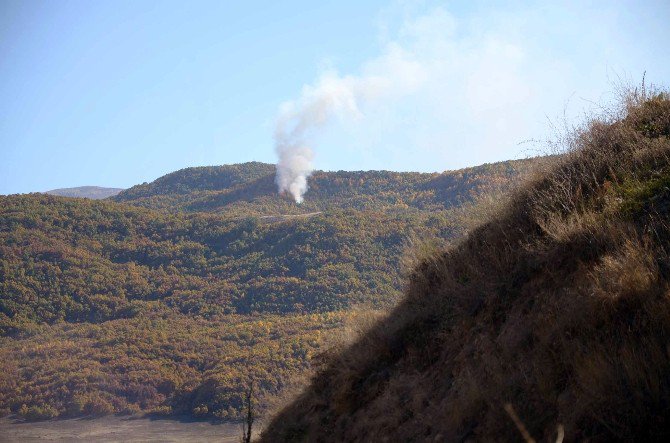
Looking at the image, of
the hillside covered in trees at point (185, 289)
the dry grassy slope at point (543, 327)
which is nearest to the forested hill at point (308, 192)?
the hillside covered in trees at point (185, 289)

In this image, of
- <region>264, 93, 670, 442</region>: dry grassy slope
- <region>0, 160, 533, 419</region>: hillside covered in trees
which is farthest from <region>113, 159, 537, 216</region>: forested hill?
<region>264, 93, 670, 442</region>: dry grassy slope

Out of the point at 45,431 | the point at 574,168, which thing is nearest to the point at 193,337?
the point at 45,431

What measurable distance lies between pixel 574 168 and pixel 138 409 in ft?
110

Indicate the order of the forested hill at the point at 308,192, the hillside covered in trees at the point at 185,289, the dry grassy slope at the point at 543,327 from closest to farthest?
the dry grassy slope at the point at 543,327
the hillside covered in trees at the point at 185,289
the forested hill at the point at 308,192

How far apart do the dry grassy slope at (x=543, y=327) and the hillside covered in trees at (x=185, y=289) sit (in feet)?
6.26

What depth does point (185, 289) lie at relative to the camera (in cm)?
6538

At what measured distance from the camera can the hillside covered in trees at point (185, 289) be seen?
3556 centimetres

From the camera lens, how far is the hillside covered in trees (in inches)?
1400

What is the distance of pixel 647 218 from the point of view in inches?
242

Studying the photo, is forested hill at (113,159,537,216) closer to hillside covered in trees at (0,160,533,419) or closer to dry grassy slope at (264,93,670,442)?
hillside covered in trees at (0,160,533,419)

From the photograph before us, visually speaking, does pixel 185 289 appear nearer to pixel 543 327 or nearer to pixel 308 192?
pixel 308 192

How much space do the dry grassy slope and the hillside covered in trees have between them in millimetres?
1908

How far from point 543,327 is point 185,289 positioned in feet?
207

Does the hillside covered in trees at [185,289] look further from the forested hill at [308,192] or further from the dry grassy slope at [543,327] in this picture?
the dry grassy slope at [543,327]
